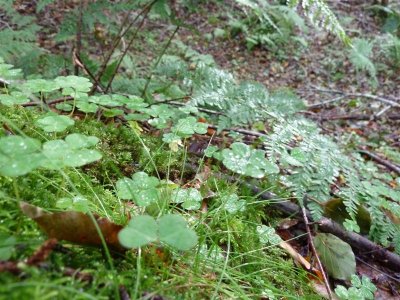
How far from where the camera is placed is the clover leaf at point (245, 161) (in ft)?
4.49

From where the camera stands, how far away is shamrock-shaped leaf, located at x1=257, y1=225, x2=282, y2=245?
5.23ft

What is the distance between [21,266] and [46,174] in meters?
0.73

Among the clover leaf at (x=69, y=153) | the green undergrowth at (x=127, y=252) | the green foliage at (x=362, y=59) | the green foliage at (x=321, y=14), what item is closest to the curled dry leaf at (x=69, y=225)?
the green undergrowth at (x=127, y=252)

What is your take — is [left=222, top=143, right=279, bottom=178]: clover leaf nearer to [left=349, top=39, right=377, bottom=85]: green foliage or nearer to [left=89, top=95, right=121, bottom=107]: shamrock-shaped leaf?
[left=89, top=95, right=121, bottom=107]: shamrock-shaped leaf

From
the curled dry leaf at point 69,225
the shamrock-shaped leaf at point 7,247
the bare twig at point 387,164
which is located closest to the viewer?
the shamrock-shaped leaf at point 7,247

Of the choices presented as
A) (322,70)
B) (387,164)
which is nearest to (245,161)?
(387,164)

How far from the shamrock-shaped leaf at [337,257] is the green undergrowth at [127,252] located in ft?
0.58

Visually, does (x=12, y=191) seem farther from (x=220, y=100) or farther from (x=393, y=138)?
(x=393, y=138)

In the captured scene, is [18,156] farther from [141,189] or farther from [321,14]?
[321,14]

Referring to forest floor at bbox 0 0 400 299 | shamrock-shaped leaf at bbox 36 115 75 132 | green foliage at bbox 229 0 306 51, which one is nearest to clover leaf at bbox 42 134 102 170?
shamrock-shaped leaf at bbox 36 115 75 132

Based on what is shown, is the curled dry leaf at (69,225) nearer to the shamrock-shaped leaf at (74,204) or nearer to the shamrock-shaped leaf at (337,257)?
the shamrock-shaped leaf at (74,204)

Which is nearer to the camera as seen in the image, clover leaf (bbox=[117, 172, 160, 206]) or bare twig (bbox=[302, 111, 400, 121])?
clover leaf (bbox=[117, 172, 160, 206])

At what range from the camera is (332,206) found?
1977 mm

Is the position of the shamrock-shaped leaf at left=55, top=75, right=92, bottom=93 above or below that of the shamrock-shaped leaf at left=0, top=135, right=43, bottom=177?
below
